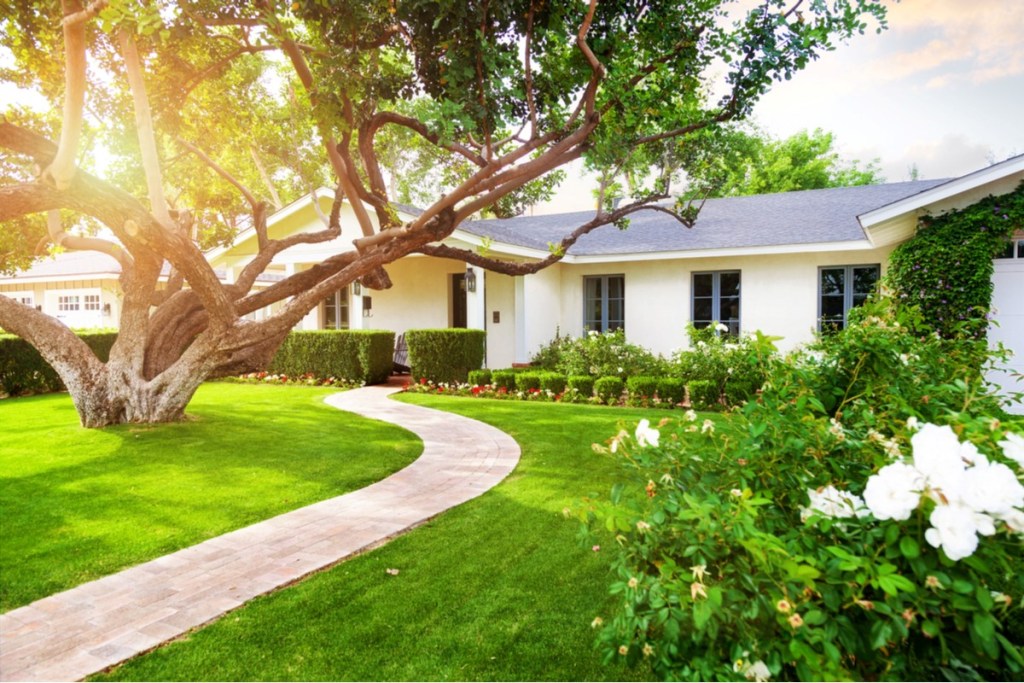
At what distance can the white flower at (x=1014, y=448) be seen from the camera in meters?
1.56

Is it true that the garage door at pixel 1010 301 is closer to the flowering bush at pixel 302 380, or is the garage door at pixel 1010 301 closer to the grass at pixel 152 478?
the grass at pixel 152 478

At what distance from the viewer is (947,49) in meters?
10.1

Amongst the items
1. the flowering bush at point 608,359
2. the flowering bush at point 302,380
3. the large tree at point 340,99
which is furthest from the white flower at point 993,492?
the flowering bush at point 302,380

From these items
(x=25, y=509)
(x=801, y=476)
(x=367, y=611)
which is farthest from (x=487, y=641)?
(x=25, y=509)

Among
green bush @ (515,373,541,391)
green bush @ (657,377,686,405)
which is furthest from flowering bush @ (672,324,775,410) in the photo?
green bush @ (515,373,541,391)

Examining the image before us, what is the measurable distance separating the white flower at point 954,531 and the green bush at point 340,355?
13580 mm

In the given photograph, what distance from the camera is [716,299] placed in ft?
46.4

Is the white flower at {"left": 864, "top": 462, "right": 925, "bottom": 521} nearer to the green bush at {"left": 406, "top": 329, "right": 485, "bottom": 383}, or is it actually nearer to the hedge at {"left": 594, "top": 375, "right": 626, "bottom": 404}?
the hedge at {"left": 594, "top": 375, "right": 626, "bottom": 404}

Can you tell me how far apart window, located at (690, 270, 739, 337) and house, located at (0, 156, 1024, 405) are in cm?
2

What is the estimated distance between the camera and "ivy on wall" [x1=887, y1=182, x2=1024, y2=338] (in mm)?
9719

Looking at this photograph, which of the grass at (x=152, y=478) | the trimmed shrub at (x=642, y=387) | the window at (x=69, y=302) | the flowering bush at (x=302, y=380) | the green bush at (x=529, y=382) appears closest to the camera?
the grass at (x=152, y=478)

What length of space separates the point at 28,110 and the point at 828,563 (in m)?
12.9

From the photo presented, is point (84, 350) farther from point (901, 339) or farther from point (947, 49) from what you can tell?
point (947, 49)

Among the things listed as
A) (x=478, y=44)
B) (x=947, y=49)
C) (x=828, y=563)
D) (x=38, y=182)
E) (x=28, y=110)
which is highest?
(x=947, y=49)
